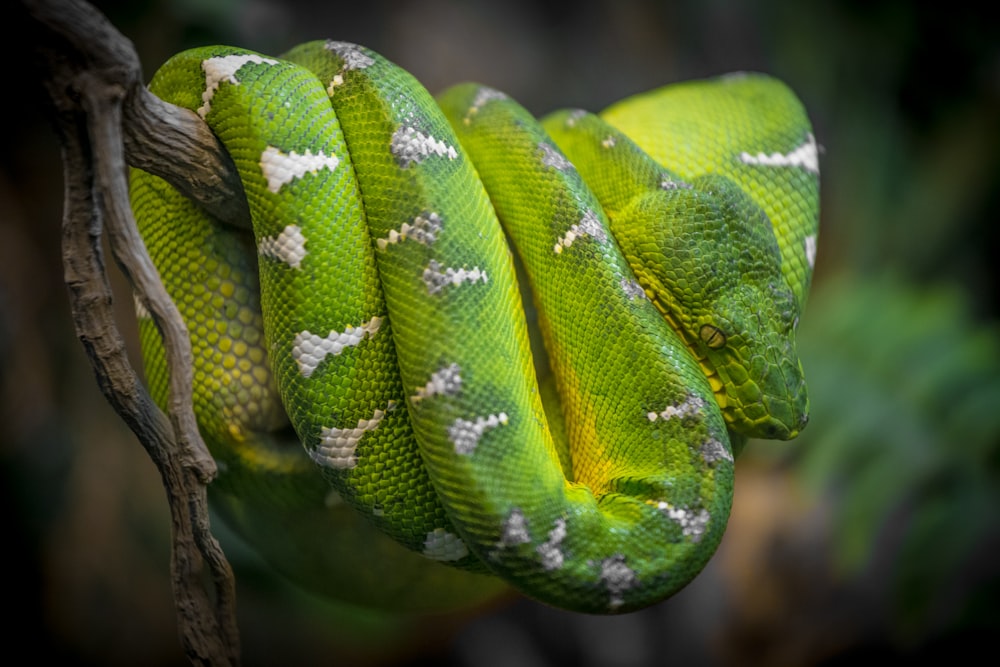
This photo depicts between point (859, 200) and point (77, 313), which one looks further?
point (859, 200)

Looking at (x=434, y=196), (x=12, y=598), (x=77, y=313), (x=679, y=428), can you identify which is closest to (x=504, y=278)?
(x=434, y=196)

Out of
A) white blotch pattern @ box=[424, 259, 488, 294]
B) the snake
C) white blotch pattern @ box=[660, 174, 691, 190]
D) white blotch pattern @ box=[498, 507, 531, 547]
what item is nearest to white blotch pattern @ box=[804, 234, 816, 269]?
the snake

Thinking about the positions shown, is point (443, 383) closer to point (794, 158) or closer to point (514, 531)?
point (514, 531)

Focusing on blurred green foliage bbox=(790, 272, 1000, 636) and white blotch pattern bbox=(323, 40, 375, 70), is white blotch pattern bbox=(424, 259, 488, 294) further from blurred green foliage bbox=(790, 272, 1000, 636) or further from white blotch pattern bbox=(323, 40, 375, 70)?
blurred green foliage bbox=(790, 272, 1000, 636)

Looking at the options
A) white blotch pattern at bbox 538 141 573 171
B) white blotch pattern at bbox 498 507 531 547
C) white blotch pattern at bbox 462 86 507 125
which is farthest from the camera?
white blotch pattern at bbox 462 86 507 125

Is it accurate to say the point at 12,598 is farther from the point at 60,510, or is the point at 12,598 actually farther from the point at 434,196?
the point at 434,196
